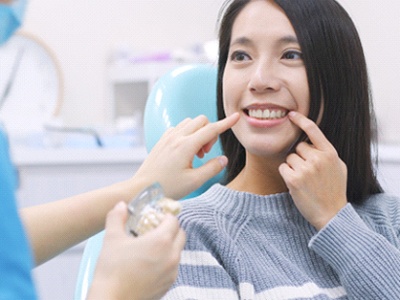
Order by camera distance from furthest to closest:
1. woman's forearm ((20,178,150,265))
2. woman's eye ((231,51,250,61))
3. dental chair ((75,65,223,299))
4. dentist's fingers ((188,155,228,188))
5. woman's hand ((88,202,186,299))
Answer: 1. dental chair ((75,65,223,299))
2. woman's eye ((231,51,250,61))
3. dentist's fingers ((188,155,228,188))
4. woman's forearm ((20,178,150,265))
5. woman's hand ((88,202,186,299))

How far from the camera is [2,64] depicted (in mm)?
3225

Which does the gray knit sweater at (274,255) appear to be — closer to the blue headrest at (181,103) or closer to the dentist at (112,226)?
the dentist at (112,226)

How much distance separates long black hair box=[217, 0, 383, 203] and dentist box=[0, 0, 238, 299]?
0.19m

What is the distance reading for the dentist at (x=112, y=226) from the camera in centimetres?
51

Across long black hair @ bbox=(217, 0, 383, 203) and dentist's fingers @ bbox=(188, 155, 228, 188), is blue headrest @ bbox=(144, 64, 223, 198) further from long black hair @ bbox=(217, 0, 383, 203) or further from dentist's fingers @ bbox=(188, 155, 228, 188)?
dentist's fingers @ bbox=(188, 155, 228, 188)

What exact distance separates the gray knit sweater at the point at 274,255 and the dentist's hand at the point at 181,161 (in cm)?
15

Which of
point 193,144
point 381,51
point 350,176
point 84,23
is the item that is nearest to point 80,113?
point 84,23

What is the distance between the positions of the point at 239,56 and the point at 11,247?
784 millimetres

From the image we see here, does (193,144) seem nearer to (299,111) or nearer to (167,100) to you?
(299,111)

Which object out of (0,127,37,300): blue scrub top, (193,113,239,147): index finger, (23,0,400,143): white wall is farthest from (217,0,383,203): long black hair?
(23,0,400,143): white wall

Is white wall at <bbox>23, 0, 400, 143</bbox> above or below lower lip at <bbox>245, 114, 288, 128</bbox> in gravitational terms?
below

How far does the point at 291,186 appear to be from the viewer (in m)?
1.12

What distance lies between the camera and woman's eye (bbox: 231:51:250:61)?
1.21 metres

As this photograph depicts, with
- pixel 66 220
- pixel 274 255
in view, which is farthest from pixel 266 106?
Result: pixel 66 220
